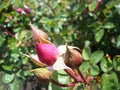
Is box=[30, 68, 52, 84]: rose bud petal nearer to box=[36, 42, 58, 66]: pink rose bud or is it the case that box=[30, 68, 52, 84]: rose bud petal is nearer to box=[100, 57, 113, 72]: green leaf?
box=[36, 42, 58, 66]: pink rose bud

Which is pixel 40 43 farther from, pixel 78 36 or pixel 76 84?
pixel 78 36

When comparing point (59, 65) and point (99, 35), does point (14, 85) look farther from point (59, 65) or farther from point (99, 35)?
point (59, 65)

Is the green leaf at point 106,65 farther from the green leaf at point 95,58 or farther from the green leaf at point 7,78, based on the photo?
the green leaf at point 7,78

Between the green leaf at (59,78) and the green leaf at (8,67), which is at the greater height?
the green leaf at (8,67)

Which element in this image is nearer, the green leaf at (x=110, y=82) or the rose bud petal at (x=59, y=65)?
the rose bud petal at (x=59, y=65)

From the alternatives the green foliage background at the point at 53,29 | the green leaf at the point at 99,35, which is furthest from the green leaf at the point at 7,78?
the green leaf at the point at 99,35

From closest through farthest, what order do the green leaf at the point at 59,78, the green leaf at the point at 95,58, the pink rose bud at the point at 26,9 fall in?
1. the green leaf at the point at 59,78
2. the green leaf at the point at 95,58
3. the pink rose bud at the point at 26,9

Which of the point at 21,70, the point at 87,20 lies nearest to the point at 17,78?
the point at 21,70

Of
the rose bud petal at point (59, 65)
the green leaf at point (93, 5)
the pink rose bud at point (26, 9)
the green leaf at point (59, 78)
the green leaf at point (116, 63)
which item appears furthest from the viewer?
the pink rose bud at point (26, 9)
